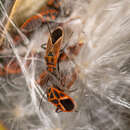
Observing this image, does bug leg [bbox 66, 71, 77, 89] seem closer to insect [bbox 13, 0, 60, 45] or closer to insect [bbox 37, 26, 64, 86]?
insect [bbox 37, 26, 64, 86]

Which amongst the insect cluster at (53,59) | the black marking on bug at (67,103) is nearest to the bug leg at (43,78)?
the insect cluster at (53,59)

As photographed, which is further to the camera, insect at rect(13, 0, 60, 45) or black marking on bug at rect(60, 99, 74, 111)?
insect at rect(13, 0, 60, 45)

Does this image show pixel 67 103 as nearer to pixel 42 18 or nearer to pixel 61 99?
pixel 61 99

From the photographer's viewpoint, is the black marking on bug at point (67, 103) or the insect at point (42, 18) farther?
the insect at point (42, 18)

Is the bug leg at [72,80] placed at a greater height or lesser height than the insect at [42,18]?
lesser

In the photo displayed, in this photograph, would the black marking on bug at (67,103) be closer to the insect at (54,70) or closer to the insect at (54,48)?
the insect at (54,70)

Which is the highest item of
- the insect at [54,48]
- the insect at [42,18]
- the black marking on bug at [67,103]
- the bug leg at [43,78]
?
the insect at [42,18]

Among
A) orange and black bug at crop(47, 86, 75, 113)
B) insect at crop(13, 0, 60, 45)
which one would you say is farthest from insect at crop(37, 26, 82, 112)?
insect at crop(13, 0, 60, 45)

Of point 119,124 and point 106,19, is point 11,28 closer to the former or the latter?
point 106,19
